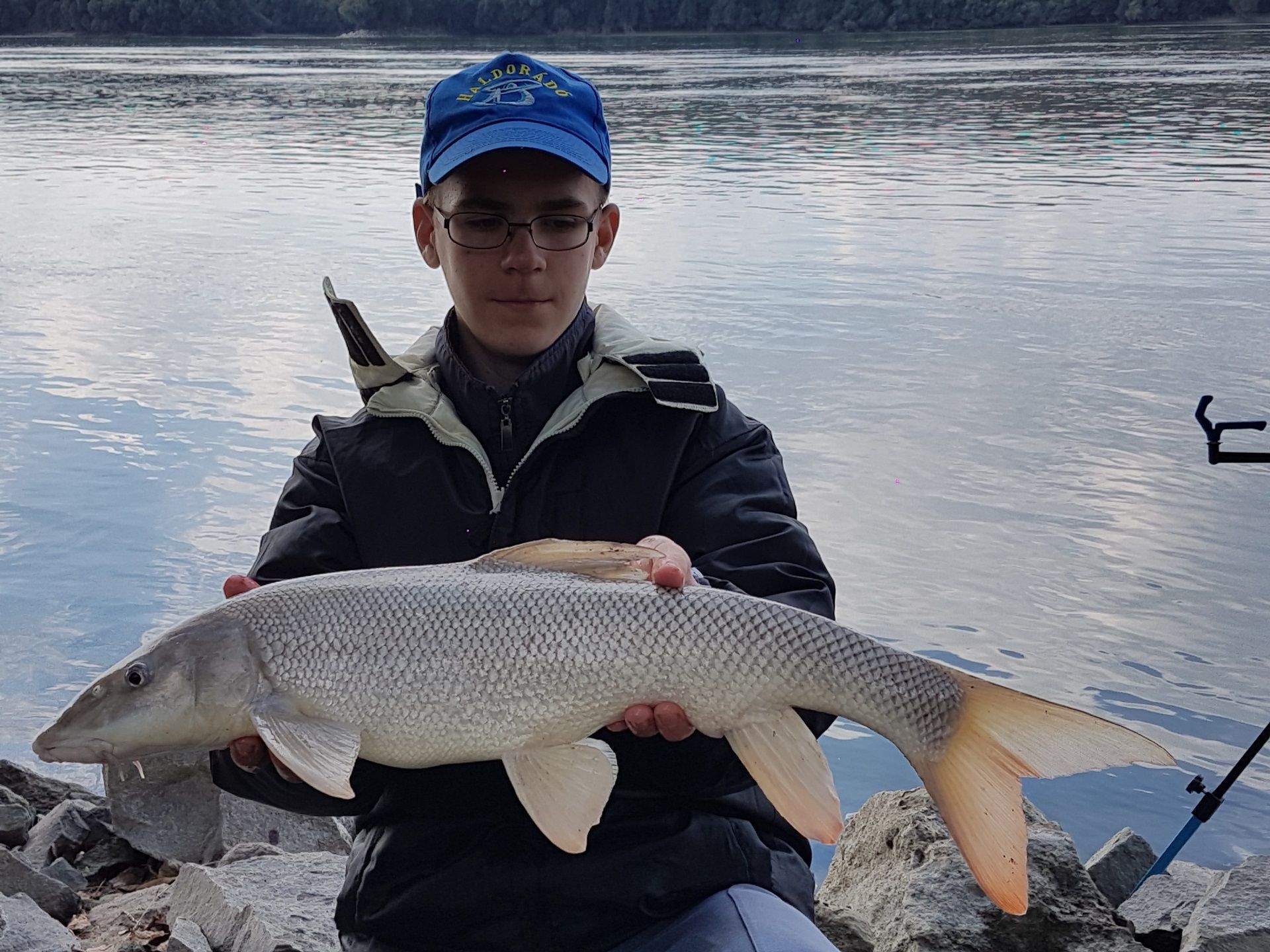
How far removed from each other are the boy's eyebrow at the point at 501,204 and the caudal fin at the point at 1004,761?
1.18 metres

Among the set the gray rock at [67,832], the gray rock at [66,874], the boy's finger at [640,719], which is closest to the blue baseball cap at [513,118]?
the boy's finger at [640,719]

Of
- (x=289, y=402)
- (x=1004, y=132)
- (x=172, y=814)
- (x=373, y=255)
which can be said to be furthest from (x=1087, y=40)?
(x=172, y=814)

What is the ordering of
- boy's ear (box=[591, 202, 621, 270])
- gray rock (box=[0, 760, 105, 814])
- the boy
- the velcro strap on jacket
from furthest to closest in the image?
gray rock (box=[0, 760, 105, 814]) < boy's ear (box=[591, 202, 621, 270]) < the velcro strap on jacket < the boy

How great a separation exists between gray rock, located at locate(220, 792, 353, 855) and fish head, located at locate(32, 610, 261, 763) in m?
1.90

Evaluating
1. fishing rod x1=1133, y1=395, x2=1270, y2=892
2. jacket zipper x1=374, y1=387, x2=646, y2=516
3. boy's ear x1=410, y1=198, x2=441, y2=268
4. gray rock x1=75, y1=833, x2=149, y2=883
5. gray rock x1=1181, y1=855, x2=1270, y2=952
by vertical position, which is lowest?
gray rock x1=75, y1=833, x2=149, y2=883

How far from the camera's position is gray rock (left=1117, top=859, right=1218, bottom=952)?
3.53 metres

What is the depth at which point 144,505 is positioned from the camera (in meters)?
6.59

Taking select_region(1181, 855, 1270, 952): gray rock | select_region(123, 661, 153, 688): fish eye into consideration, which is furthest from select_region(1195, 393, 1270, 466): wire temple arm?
select_region(123, 661, 153, 688): fish eye

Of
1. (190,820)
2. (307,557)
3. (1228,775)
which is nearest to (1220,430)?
(1228,775)

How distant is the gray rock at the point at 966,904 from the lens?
10.2ft

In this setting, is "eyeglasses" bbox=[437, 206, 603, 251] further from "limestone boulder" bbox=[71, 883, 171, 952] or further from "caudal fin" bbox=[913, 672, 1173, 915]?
"limestone boulder" bbox=[71, 883, 171, 952]

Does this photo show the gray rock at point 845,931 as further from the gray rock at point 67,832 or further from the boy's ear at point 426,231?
the gray rock at point 67,832

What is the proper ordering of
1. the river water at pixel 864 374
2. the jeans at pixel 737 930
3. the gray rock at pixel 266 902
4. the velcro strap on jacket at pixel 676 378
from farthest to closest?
the river water at pixel 864 374, the gray rock at pixel 266 902, the velcro strap on jacket at pixel 676 378, the jeans at pixel 737 930

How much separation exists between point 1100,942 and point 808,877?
1098 millimetres
